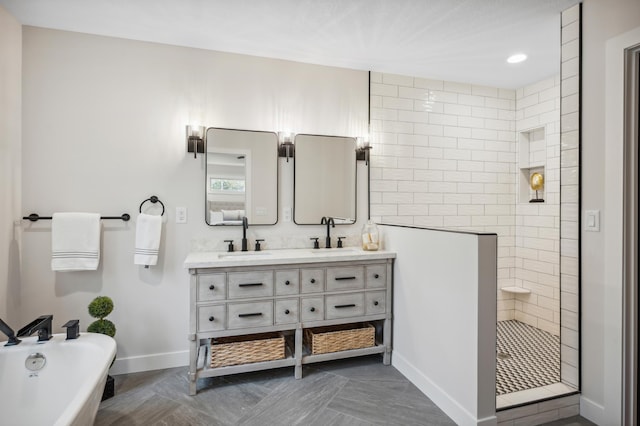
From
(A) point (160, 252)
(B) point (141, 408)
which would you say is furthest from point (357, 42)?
(B) point (141, 408)

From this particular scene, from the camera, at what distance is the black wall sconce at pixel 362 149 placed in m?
3.12

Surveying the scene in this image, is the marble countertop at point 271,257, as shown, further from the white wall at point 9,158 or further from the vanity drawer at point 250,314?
the white wall at point 9,158

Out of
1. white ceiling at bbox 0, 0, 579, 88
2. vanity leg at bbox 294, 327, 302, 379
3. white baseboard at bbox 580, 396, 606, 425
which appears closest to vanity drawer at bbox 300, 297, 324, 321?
vanity leg at bbox 294, 327, 302, 379

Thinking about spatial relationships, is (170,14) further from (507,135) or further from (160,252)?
(507,135)

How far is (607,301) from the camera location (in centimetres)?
199

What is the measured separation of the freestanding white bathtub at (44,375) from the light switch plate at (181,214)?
1.09m

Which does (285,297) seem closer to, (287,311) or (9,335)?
(287,311)

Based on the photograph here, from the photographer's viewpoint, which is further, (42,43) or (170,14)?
(42,43)

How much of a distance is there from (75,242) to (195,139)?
112 centimetres

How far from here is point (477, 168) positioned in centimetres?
361

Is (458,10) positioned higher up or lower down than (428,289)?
higher up

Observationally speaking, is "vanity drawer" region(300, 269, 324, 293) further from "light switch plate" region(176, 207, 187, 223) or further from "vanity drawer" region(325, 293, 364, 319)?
"light switch plate" region(176, 207, 187, 223)

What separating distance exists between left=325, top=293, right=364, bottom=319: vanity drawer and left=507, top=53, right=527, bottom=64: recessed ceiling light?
2402mm

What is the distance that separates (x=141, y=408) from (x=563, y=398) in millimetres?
2622
